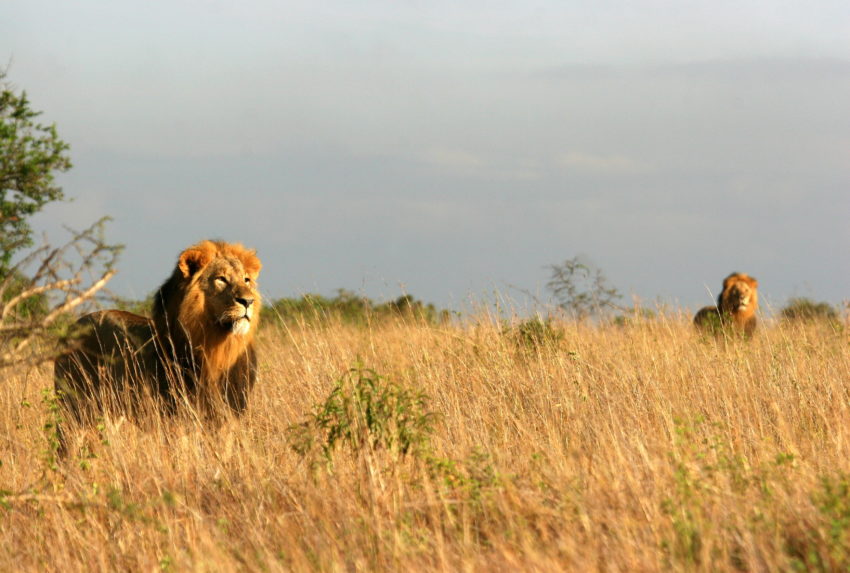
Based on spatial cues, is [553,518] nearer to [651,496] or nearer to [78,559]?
[651,496]

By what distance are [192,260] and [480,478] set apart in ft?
10.6

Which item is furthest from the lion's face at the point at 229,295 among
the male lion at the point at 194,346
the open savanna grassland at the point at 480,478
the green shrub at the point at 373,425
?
the green shrub at the point at 373,425

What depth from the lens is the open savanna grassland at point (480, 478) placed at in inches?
159

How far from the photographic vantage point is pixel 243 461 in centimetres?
586

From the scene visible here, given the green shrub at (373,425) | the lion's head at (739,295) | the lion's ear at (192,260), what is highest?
the lion's ear at (192,260)

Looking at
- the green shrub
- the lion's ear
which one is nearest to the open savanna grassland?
the green shrub

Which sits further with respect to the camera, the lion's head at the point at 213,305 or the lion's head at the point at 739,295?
the lion's head at the point at 739,295

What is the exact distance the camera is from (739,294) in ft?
46.2

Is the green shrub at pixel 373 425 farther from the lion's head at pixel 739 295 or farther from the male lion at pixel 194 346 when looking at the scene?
the lion's head at pixel 739 295

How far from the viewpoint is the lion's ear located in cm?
709

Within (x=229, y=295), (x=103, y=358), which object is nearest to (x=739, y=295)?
(x=229, y=295)

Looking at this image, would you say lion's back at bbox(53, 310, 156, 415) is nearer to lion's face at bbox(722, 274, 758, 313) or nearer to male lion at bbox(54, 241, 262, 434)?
male lion at bbox(54, 241, 262, 434)

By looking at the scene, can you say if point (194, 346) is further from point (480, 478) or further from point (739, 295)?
point (739, 295)

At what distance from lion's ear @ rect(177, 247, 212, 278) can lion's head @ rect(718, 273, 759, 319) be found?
876 cm
